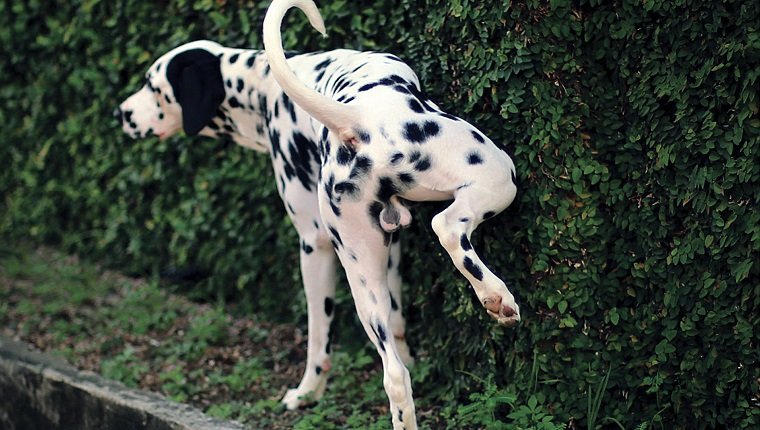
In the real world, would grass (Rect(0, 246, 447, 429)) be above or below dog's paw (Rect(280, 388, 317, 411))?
below

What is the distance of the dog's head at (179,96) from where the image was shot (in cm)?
495

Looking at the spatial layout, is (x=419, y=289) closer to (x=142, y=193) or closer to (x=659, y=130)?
(x=659, y=130)

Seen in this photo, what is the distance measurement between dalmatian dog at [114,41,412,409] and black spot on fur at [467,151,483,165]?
0.89m

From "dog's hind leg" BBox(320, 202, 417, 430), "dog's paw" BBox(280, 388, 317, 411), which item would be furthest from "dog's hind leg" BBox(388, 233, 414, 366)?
"dog's hind leg" BBox(320, 202, 417, 430)

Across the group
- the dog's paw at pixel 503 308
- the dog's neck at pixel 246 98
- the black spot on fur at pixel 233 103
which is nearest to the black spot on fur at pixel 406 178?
the dog's paw at pixel 503 308

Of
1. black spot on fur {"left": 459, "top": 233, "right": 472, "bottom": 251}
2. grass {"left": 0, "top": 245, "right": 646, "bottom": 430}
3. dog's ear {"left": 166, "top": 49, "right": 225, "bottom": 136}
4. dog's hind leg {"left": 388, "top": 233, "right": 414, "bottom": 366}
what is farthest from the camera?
dog's ear {"left": 166, "top": 49, "right": 225, "bottom": 136}

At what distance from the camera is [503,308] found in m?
3.74

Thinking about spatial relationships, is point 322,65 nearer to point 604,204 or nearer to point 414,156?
point 414,156

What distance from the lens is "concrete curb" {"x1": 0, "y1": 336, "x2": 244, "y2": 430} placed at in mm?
4984

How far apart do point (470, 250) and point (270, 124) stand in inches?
54.4

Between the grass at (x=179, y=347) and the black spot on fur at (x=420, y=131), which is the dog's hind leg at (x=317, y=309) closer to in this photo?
the grass at (x=179, y=347)

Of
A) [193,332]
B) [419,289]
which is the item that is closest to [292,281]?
[193,332]

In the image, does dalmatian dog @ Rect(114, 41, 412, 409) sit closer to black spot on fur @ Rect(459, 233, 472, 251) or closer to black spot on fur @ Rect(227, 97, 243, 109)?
black spot on fur @ Rect(227, 97, 243, 109)

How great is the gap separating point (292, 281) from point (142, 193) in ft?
4.68
